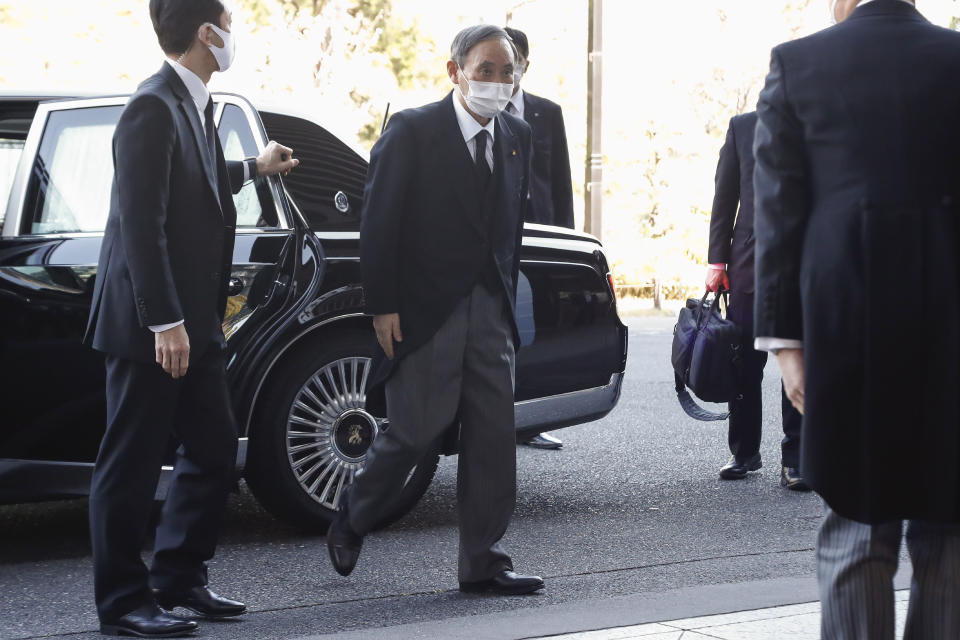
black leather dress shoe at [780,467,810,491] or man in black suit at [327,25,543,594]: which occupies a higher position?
man in black suit at [327,25,543,594]

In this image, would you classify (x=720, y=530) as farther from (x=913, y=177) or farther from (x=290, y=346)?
(x=913, y=177)

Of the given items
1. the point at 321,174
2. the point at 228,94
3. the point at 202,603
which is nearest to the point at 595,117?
the point at 321,174

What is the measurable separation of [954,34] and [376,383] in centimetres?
225

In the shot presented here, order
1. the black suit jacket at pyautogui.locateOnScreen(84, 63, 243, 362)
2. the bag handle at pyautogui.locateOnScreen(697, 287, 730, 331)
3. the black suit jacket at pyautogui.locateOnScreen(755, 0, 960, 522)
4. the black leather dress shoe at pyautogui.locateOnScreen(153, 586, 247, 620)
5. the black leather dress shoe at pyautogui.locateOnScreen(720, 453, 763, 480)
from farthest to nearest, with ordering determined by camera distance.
Result: the black leather dress shoe at pyautogui.locateOnScreen(720, 453, 763, 480) → the bag handle at pyautogui.locateOnScreen(697, 287, 730, 331) → the black leather dress shoe at pyautogui.locateOnScreen(153, 586, 247, 620) → the black suit jacket at pyautogui.locateOnScreen(84, 63, 243, 362) → the black suit jacket at pyautogui.locateOnScreen(755, 0, 960, 522)

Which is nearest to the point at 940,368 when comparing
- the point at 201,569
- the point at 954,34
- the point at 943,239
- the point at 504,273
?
the point at 943,239

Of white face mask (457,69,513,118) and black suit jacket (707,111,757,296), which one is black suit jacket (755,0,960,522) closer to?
white face mask (457,69,513,118)

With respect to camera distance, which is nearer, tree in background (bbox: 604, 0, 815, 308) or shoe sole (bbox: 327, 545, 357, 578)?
shoe sole (bbox: 327, 545, 357, 578)

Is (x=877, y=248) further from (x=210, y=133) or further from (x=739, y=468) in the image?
(x=739, y=468)

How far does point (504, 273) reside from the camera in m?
4.41

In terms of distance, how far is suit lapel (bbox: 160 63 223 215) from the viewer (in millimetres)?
3895

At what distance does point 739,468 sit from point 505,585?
2.53 meters

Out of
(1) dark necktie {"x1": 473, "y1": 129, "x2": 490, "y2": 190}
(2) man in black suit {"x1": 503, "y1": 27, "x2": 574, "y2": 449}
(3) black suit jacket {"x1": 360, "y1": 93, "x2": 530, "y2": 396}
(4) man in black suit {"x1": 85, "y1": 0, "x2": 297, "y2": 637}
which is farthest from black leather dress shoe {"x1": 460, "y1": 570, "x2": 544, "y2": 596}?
(2) man in black suit {"x1": 503, "y1": 27, "x2": 574, "y2": 449}

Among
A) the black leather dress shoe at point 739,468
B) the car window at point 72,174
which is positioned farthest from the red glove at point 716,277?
the car window at point 72,174

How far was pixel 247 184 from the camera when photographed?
5117mm
